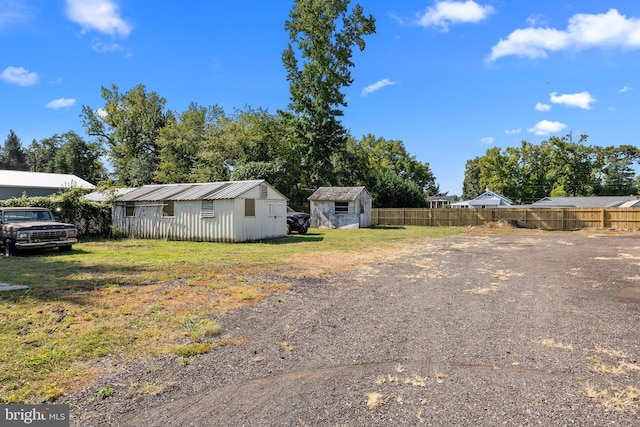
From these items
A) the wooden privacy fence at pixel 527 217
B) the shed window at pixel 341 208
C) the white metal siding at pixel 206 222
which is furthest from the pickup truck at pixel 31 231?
the wooden privacy fence at pixel 527 217

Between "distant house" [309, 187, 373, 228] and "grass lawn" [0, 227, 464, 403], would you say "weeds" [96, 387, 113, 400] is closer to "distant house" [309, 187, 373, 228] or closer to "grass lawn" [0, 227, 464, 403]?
"grass lawn" [0, 227, 464, 403]

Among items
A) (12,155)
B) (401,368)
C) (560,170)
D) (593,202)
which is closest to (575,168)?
(560,170)

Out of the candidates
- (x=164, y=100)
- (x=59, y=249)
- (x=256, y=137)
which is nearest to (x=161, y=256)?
(x=59, y=249)

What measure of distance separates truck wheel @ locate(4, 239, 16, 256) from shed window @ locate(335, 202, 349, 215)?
2249 centimetres

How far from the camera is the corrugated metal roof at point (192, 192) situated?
59.6 ft

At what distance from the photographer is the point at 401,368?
389cm

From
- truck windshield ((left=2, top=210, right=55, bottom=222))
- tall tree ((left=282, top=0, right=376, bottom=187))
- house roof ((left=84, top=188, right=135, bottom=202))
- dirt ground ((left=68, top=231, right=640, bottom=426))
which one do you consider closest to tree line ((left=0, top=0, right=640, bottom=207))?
tall tree ((left=282, top=0, right=376, bottom=187))

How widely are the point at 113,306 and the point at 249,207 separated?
12719mm

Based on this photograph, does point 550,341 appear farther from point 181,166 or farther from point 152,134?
point 152,134

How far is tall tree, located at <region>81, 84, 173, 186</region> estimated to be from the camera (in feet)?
149

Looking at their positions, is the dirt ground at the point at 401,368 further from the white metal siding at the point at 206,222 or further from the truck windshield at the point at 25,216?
the truck windshield at the point at 25,216

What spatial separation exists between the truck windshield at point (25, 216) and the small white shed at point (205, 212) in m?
5.50

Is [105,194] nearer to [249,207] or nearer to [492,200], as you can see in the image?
[249,207]

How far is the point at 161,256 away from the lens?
12.8 meters
